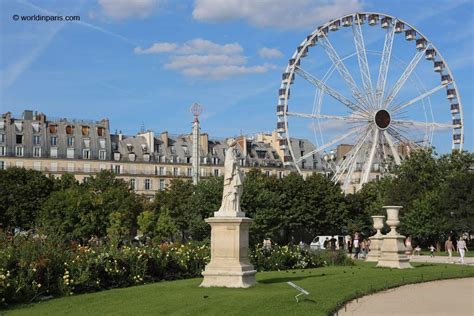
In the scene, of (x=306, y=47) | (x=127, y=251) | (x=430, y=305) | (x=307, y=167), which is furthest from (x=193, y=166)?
(x=430, y=305)

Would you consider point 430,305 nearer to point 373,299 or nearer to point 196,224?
point 373,299

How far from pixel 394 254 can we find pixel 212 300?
15596 millimetres

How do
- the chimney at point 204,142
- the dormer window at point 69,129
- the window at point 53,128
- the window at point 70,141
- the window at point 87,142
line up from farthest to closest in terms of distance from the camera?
the chimney at point 204,142 < the window at point 87,142 < the dormer window at point 69,129 < the window at point 70,141 < the window at point 53,128

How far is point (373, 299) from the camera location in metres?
18.2

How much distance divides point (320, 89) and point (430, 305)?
150 feet

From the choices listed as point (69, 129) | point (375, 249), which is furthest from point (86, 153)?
point (375, 249)

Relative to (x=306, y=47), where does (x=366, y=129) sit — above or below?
below

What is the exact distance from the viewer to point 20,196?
7212 centimetres

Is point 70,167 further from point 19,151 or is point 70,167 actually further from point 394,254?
point 394,254

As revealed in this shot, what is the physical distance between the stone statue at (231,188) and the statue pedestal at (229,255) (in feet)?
0.97

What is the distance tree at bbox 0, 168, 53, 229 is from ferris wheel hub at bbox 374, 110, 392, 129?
3305 cm

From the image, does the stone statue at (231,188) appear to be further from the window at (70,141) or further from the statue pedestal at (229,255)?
the window at (70,141)

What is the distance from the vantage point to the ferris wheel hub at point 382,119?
61156 millimetres

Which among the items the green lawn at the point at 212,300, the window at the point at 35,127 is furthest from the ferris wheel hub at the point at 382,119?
the window at the point at 35,127
